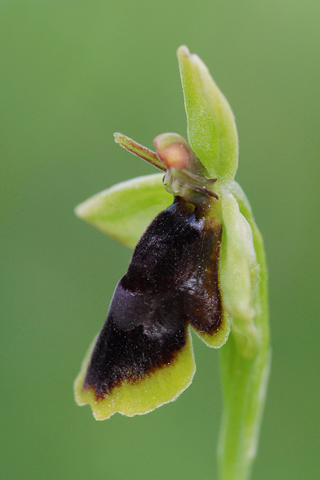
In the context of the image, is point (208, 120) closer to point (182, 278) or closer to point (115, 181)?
point (182, 278)

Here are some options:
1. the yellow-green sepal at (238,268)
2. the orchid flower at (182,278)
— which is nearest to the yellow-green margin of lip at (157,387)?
the orchid flower at (182,278)

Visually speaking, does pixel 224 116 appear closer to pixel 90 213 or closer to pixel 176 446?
pixel 90 213

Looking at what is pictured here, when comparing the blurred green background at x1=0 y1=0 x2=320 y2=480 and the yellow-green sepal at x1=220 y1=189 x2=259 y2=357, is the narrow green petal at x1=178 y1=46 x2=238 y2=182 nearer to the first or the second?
the yellow-green sepal at x1=220 y1=189 x2=259 y2=357

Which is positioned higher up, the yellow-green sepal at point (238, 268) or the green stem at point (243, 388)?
the yellow-green sepal at point (238, 268)

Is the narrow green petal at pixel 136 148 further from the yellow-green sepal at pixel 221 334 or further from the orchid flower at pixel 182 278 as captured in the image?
the yellow-green sepal at pixel 221 334

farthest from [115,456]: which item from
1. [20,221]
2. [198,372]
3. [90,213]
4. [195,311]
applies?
[195,311]

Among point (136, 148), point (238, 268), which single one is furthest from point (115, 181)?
point (238, 268)

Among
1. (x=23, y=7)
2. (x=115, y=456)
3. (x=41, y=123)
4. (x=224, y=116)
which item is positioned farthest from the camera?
(x=23, y=7)
